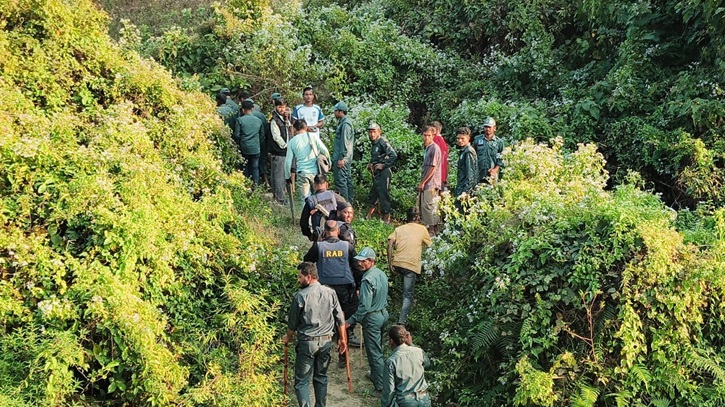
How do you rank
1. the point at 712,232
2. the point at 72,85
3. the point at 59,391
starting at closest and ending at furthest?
the point at 59,391
the point at 712,232
the point at 72,85

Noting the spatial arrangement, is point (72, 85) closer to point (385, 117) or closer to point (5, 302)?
point (5, 302)

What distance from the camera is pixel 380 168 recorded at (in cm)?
1263

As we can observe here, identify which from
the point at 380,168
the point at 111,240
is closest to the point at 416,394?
the point at 111,240

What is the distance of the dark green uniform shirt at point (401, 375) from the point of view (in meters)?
7.54

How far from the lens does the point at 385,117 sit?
15773 millimetres

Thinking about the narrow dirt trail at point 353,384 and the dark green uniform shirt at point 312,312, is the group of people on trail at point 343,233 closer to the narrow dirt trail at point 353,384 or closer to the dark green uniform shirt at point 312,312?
the dark green uniform shirt at point 312,312

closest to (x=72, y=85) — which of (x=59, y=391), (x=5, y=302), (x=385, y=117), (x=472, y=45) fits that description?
(x=5, y=302)

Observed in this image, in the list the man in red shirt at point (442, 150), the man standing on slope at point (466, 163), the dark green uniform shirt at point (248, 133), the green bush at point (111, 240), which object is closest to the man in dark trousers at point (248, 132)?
the dark green uniform shirt at point (248, 133)

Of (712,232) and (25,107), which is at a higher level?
(25,107)

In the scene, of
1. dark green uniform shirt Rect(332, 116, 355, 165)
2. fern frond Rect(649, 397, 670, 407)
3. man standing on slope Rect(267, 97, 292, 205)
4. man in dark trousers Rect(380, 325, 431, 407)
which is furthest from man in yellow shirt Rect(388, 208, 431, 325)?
man standing on slope Rect(267, 97, 292, 205)

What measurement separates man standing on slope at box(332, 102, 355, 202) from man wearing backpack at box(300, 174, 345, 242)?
192 cm

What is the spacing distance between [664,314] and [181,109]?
7334mm

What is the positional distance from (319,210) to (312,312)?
8.06 ft

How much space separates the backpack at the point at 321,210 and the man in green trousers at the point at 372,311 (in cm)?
Result: 154
